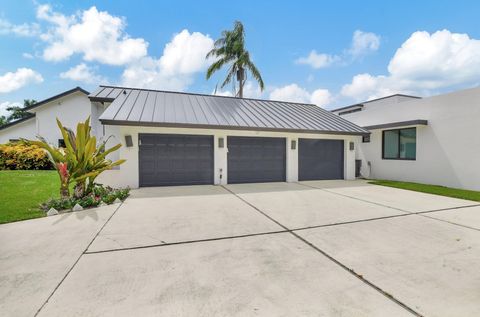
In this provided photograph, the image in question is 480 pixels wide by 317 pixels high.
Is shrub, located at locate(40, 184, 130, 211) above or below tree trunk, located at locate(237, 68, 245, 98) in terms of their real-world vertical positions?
below

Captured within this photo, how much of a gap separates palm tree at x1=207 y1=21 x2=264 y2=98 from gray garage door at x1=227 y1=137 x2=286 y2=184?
8.99 metres

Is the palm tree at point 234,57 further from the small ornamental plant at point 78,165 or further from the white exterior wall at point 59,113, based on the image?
the small ornamental plant at point 78,165

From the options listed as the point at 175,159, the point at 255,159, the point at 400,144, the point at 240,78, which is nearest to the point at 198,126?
the point at 175,159

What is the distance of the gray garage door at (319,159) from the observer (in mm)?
11234

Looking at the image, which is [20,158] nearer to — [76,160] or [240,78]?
[76,160]

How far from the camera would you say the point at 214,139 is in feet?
32.2

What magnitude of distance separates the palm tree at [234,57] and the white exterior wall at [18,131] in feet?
49.5

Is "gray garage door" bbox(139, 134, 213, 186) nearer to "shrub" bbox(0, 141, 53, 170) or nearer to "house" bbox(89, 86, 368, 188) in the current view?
"house" bbox(89, 86, 368, 188)

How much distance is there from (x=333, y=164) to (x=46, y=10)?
1321 centimetres

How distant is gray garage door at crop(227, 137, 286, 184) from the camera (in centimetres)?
1020

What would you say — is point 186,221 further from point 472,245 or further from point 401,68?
point 401,68

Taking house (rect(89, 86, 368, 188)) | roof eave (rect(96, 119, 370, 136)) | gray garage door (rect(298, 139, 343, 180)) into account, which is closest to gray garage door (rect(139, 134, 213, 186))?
house (rect(89, 86, 368, 188))

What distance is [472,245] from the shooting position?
360cm

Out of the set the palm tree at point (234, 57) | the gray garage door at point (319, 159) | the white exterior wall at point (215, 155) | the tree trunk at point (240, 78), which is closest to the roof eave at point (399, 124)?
the white exterior wall at point (215, 155)
